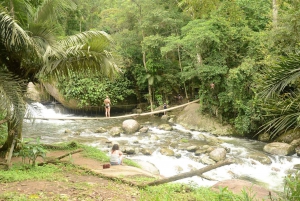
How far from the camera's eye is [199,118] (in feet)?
41.3

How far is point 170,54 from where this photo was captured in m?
17.3

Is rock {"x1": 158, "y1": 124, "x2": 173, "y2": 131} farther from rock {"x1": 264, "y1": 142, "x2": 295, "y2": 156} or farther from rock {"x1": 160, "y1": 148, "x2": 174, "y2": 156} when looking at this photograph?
rock {"x1": 264, "y1": 142, "x2": 295, "y2": 156}

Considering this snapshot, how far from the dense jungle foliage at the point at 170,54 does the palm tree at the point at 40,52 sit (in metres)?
0.02

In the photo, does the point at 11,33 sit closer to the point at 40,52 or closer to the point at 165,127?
the point at 40,52

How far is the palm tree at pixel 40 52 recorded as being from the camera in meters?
4.23

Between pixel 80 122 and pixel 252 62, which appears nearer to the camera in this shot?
pixel 252 62

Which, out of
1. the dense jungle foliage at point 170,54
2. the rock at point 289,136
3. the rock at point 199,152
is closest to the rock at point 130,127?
the dense jungle foliage at point 170,54

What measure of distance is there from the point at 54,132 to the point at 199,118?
706 centimetres

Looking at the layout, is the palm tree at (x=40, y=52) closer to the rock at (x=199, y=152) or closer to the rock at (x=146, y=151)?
the rock at (x=146, y=151)

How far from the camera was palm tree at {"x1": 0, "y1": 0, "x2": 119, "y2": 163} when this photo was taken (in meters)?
4.23

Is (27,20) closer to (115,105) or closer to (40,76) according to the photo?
(40,76)

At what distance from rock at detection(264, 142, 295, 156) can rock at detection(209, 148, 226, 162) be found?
1.77m

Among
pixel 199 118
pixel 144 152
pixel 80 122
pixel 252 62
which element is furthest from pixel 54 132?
pixel 252 62

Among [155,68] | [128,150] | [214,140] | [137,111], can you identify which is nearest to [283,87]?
[128,150]
